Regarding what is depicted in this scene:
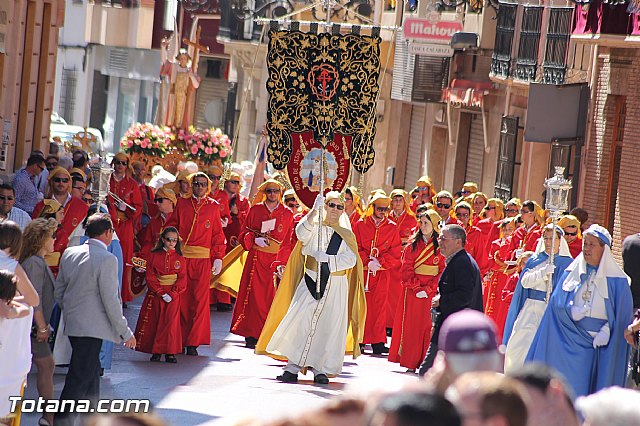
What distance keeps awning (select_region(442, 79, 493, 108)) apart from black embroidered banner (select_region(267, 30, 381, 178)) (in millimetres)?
14819

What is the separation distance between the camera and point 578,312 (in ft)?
38.7

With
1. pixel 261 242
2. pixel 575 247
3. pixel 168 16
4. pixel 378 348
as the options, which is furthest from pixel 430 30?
pixel 168 16

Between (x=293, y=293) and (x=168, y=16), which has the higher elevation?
(x=168, y=16)

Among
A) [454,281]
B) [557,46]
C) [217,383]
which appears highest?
[557,46]

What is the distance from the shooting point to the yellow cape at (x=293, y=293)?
564 inches

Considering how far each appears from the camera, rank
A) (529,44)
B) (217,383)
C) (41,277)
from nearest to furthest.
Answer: (41,277)
(217,383)
(529,44)

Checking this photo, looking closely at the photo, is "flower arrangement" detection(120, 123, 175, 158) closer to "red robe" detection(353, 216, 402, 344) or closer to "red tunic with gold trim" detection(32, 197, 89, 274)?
"red robe" detection(353, 216, 402, 344)

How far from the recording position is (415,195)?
2141 centimetres

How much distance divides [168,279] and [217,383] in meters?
1.53

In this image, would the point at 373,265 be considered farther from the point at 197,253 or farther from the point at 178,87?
the point at 178,87

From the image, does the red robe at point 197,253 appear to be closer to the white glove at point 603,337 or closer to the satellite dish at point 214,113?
the white glove at point 603,337

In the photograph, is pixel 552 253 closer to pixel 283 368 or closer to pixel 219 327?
pixel 283 368

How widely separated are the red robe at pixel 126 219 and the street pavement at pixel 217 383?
6.34 feet

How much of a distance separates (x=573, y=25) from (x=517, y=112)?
233 inches
